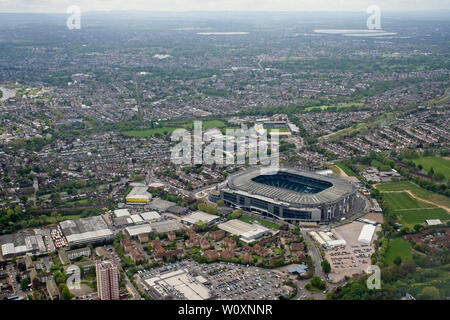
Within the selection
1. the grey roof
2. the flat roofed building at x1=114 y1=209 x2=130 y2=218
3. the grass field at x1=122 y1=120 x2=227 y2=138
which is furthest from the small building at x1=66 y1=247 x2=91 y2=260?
Result: the grass field at x1=122 y1=120 x2=227 y2=138

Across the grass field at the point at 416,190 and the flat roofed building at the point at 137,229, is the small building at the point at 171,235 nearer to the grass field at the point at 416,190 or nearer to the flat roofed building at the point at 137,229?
the flat roofed building at the point at 137,229

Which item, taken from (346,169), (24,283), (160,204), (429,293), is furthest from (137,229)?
(346,169)

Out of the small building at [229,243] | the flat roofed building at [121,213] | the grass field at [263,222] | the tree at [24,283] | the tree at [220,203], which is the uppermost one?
the tree at [220,203]

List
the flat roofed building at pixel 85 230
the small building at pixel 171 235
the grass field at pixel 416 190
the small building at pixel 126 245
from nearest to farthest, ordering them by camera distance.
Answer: the small building at pixel 126 245
the flat roofed building at pixel 85 230
the small building at pixel 171 235
the grass field at pixel 416 190

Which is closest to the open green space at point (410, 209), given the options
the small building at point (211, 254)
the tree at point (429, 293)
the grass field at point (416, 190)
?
the grass field at point (416, 190)
